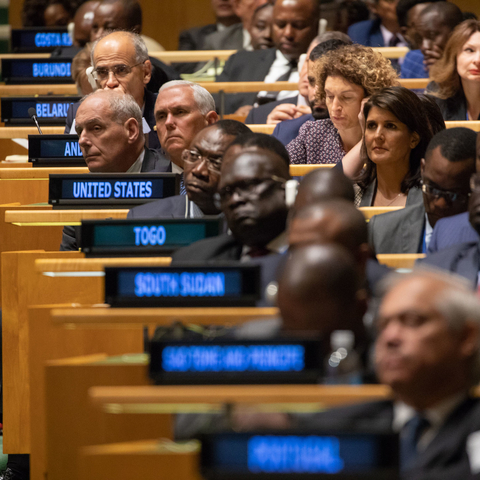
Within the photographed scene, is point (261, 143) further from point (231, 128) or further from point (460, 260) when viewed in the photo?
point (460, 260)

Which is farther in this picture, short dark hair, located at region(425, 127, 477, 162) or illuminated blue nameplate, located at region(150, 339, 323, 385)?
short dark hair, located at region(425, 127, 477, 162)

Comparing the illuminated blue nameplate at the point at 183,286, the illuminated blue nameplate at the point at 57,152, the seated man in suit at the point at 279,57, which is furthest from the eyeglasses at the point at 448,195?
the seated man in suit at the point at 279,57

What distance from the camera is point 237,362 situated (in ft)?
6.04

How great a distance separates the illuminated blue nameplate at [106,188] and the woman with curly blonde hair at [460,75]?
4.92 ft

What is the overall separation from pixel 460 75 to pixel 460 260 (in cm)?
180

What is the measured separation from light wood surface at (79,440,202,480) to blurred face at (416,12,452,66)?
3.67 metres

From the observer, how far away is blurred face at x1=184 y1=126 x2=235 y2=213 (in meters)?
3.13

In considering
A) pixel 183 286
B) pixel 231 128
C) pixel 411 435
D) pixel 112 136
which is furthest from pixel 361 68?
pixel 411 435

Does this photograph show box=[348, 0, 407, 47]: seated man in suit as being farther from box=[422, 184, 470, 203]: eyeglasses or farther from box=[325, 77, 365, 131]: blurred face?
box=[422, 184, 470, 203]: eyeglasses

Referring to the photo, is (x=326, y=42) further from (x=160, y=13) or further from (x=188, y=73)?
(x=160, y=13)

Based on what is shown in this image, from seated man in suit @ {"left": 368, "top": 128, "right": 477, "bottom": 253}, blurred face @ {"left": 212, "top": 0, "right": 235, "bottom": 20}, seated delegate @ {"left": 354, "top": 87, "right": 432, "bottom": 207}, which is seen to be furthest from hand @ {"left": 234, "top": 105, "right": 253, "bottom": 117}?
seated man in suit @ {"left": 368, "top": 128, "right": 477, "bottom": 253}

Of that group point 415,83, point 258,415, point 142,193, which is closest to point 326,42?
point 415,83

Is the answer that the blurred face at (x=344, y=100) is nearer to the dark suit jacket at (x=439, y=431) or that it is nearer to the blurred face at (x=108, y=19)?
the blurred face at (x=108, y=19)

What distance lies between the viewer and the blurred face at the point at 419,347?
1.71m
